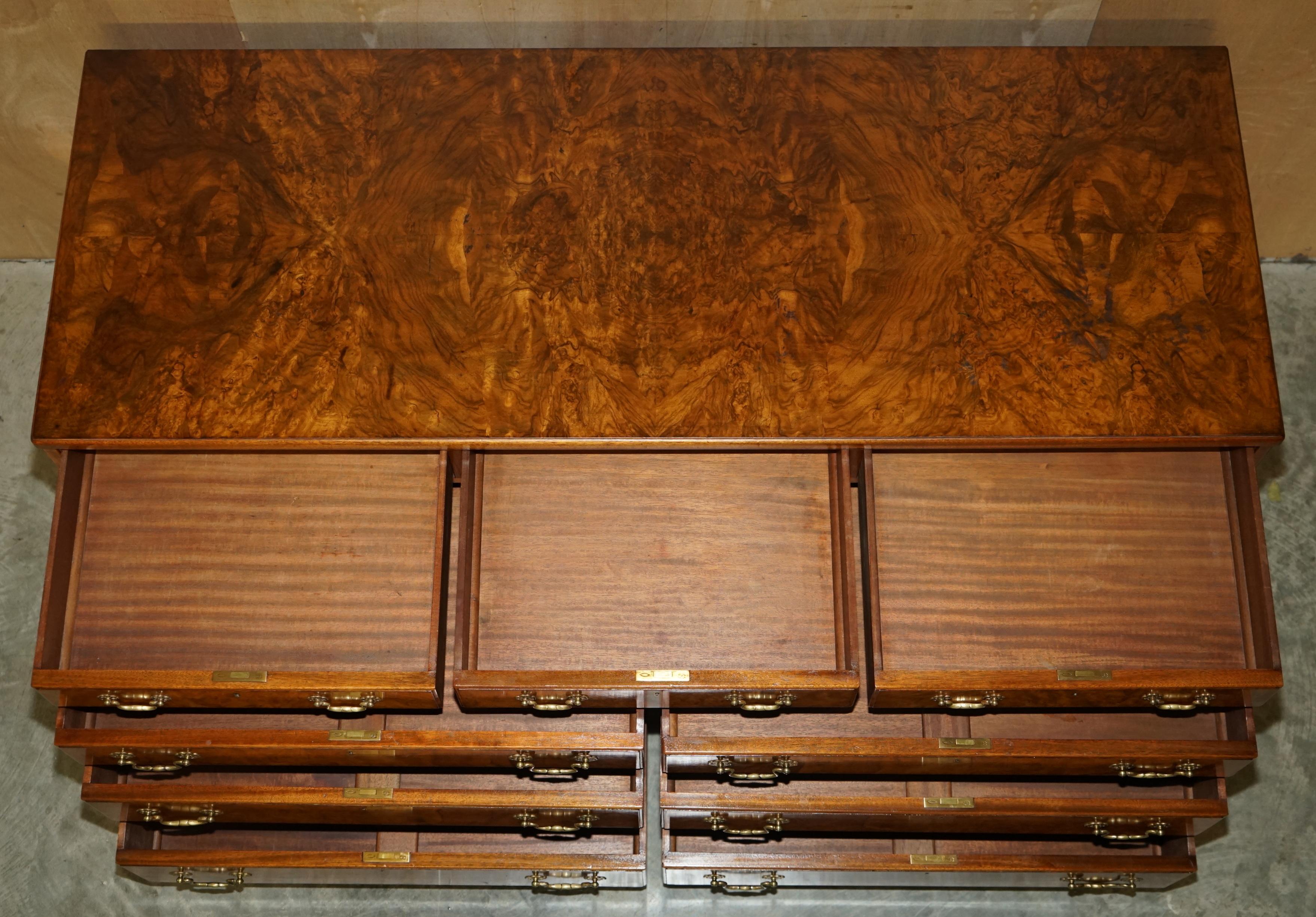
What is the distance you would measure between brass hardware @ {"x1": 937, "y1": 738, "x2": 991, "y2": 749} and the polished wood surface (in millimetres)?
569

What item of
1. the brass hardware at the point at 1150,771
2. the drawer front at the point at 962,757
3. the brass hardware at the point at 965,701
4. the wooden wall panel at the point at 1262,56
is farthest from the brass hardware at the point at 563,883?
the wooden wall panel at the point at 1262,56

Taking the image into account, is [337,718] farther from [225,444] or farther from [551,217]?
[551,217]

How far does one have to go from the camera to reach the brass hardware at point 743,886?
98.0 inches

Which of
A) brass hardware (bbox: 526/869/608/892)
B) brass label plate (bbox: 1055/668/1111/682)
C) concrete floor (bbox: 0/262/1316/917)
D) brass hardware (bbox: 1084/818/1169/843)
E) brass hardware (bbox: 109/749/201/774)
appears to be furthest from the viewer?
concrete floor (bbox: 0/262/1316/917)

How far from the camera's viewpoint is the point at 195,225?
94.9 inches

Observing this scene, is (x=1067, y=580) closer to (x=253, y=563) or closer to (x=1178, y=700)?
(x=1178, y=700)

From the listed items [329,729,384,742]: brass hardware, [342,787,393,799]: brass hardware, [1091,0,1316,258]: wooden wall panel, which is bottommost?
[342,787,393,799]: brass hardware

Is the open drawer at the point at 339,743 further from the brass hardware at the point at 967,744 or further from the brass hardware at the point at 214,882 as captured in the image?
the brass hardware at the point at 967,744

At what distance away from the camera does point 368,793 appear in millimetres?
2225

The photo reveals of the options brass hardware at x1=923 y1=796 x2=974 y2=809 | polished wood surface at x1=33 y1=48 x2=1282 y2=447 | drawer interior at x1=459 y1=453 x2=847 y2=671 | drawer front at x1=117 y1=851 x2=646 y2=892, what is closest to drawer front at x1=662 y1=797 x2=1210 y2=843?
brass hardware at x1=923 y1=796 x2=974 y2=809

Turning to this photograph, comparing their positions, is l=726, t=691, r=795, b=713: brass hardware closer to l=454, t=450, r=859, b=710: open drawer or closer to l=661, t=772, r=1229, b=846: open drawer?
l=454, t=450, r=859, b=710: open drawer

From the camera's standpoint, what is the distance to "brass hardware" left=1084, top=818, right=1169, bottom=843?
236 centimetres

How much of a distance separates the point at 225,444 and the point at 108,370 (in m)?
0.29

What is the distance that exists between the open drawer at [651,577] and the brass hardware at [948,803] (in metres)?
→ 0.28
